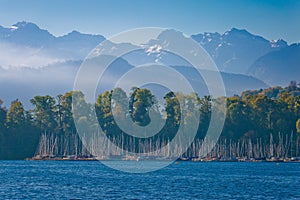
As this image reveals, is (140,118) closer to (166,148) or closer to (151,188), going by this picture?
(166,148)

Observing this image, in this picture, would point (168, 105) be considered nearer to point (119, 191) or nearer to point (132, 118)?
point (132, 118)

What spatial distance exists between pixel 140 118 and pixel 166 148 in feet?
32.4

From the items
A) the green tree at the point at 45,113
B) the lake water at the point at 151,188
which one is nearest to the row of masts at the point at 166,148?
the green tree at the point at 45,113

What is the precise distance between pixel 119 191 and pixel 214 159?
70.9 metres

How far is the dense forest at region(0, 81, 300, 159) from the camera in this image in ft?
420

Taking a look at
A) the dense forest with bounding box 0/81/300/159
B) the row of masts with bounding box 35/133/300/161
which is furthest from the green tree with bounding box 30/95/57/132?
the row of masts with bounding box 35/133/300/161

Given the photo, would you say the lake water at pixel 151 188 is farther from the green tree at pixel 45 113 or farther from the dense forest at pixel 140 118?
the green tree at pixel 45 113

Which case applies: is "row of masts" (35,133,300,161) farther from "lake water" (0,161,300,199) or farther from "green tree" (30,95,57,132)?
"lake water" (0,161,300,199)

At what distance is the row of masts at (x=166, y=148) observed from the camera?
12538 cm

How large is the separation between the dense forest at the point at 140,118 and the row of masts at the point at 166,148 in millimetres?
1139

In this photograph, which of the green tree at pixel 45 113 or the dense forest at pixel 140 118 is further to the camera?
the green tree at pixel 45 113

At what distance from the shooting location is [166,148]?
12662 centimetres

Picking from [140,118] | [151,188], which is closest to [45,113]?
[140,118]

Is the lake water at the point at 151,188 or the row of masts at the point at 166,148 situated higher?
the row of masts at the point at 166,148
